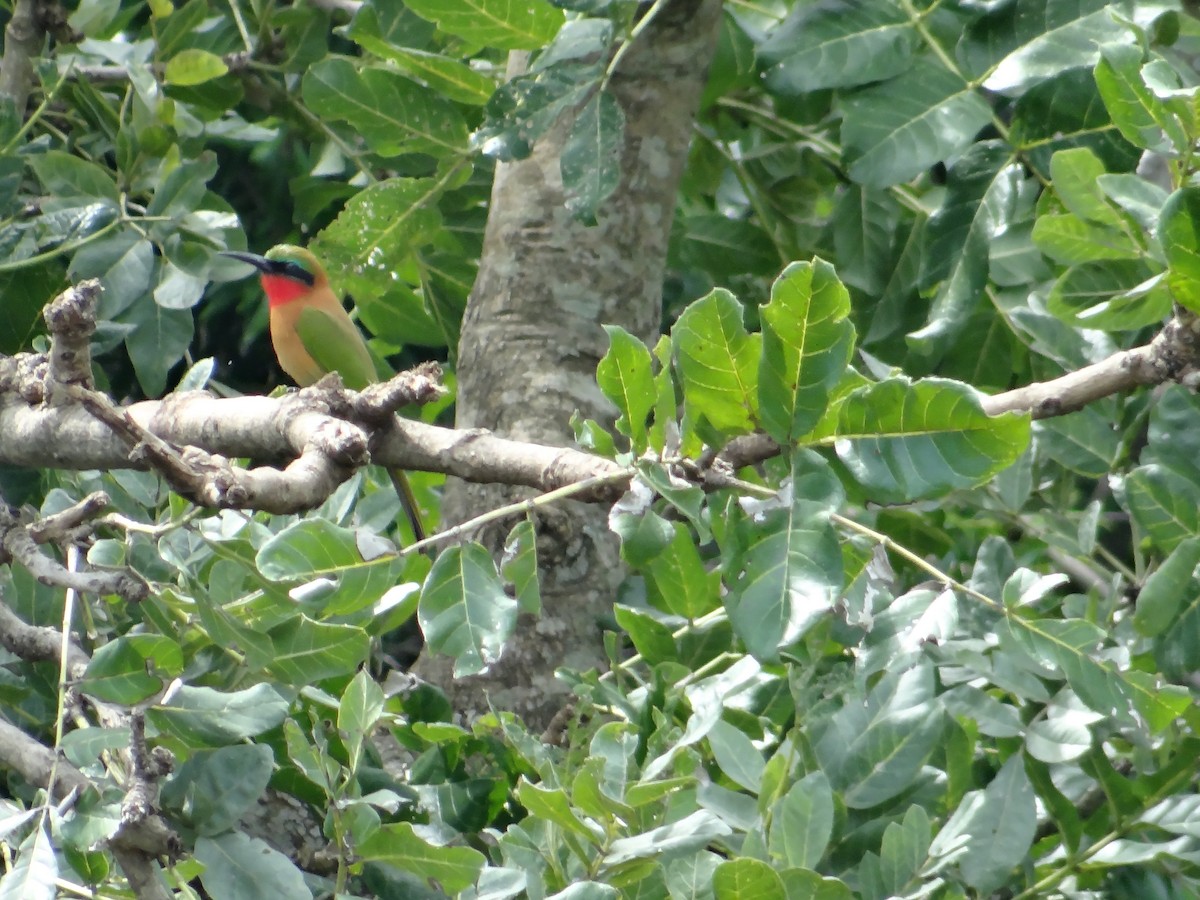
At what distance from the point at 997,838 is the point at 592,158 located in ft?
3.31

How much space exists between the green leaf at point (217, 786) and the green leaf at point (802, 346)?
621mm

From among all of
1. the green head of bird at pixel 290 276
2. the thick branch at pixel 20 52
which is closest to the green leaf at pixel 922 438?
the thick branch at pixel 20 52

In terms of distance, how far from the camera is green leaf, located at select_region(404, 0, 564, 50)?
6.10ft

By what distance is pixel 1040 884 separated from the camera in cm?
150

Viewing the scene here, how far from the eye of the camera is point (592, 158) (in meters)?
1.87

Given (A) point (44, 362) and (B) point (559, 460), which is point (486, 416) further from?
(B) point (559, 460)

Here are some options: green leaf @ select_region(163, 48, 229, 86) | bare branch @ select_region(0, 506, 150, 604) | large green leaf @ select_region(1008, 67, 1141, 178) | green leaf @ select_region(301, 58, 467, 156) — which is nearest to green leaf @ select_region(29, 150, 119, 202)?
green leaf @ select_region(163, 48, 229, 86)

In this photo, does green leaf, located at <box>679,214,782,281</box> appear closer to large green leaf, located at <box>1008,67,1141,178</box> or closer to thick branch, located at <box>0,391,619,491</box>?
large green leaf, located at <box>1008,67,1141,178</box>

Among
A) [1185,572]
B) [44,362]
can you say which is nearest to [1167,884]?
[1185,572]

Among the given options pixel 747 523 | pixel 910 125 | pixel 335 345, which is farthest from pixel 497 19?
pixel 335 345

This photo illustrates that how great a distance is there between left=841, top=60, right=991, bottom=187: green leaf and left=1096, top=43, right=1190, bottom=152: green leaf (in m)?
0.52

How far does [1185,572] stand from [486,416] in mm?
1083

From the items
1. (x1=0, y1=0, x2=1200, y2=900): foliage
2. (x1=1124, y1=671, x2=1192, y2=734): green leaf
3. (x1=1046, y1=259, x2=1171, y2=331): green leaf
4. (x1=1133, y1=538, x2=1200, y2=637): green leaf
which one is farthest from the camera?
(x1=1046, y1=259, x2=1171, y2=331): green leaf

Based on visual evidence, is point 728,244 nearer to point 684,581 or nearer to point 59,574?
point 684,581
